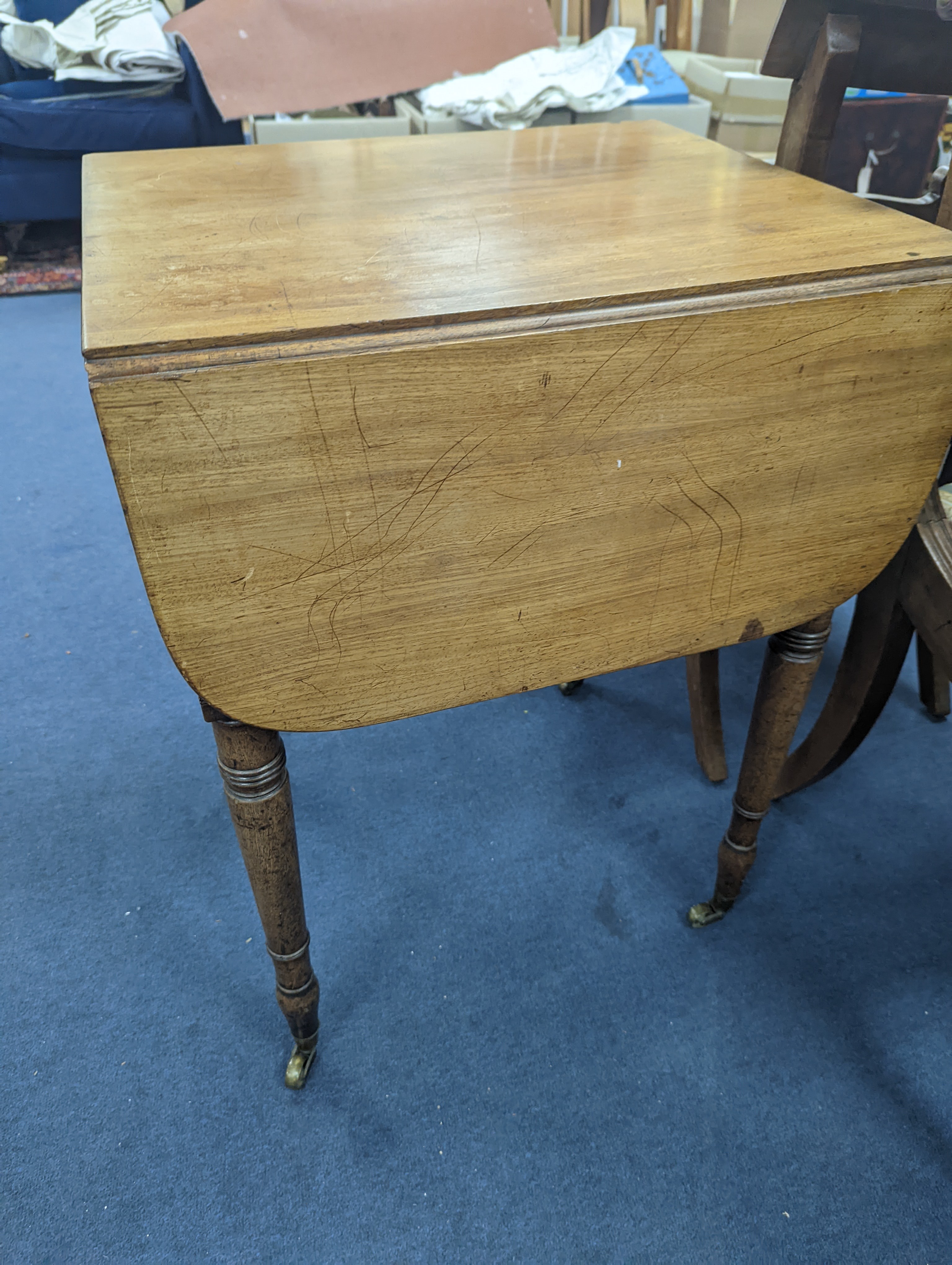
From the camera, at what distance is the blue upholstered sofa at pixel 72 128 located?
9.46ft

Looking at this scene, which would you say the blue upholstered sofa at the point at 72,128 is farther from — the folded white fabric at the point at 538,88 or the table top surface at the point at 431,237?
the table top surface at the point at 431,237

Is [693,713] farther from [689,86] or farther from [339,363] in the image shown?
[689,86]

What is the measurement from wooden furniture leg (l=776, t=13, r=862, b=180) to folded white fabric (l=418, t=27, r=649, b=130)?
207 cm

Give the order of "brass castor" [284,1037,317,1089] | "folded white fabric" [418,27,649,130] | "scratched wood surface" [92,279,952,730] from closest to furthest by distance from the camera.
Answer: "scratched wood surface" [92,279,952,730], "brass castor" [284,1037,317,1089], "folded white fabric" [418,27,649,130]

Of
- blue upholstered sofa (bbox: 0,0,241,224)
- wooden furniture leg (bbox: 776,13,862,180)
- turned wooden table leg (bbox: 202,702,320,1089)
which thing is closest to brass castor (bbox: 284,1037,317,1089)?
turned wooden table leg (bbox: 202,702,320,1089)

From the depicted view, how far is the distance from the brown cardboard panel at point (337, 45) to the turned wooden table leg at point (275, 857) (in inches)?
117

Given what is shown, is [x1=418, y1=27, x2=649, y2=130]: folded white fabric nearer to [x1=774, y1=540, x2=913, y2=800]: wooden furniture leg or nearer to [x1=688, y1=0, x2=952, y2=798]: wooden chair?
[x1=688, y1=0, x2=952, y2=798]: wooden chair

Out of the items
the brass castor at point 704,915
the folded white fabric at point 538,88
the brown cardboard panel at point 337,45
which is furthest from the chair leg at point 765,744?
the brown cardboard panel at point 337,45

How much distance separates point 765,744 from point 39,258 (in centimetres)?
346

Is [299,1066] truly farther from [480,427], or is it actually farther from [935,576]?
[935,576]

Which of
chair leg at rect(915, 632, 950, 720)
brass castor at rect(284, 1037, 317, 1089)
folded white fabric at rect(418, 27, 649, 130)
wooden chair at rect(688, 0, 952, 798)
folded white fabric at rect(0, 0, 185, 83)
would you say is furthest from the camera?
folded white fabric at rect(0, 0, 185, 83)

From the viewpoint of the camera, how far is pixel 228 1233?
860 millimetres

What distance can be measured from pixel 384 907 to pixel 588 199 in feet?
2.94

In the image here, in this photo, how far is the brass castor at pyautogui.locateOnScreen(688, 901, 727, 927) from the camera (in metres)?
1.15
